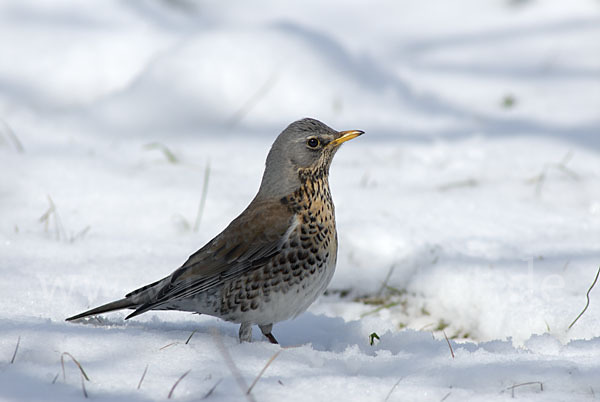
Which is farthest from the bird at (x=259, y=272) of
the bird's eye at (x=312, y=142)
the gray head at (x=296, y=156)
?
the bird's eye at (x=312, y=142)

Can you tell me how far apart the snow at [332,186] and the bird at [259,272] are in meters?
0.14

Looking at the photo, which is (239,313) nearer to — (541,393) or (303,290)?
(303,290)

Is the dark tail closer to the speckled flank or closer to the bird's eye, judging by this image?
the speckled flank

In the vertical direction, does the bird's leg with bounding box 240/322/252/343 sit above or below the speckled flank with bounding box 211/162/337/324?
below

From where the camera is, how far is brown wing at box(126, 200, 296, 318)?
3.57 meters

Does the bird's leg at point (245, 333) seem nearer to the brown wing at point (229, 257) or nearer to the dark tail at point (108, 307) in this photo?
the brown wing at point (229, 257)

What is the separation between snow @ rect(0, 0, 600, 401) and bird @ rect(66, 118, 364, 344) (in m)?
0.14

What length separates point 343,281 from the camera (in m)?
4.82

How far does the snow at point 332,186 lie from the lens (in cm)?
299

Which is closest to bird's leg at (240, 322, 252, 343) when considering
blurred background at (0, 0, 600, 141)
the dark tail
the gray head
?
the dark tail

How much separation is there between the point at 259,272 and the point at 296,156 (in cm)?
66

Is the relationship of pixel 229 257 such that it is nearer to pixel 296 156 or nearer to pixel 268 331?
pixel 268 331

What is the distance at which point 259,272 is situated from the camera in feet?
11.8

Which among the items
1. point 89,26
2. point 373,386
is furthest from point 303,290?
point 89,26
